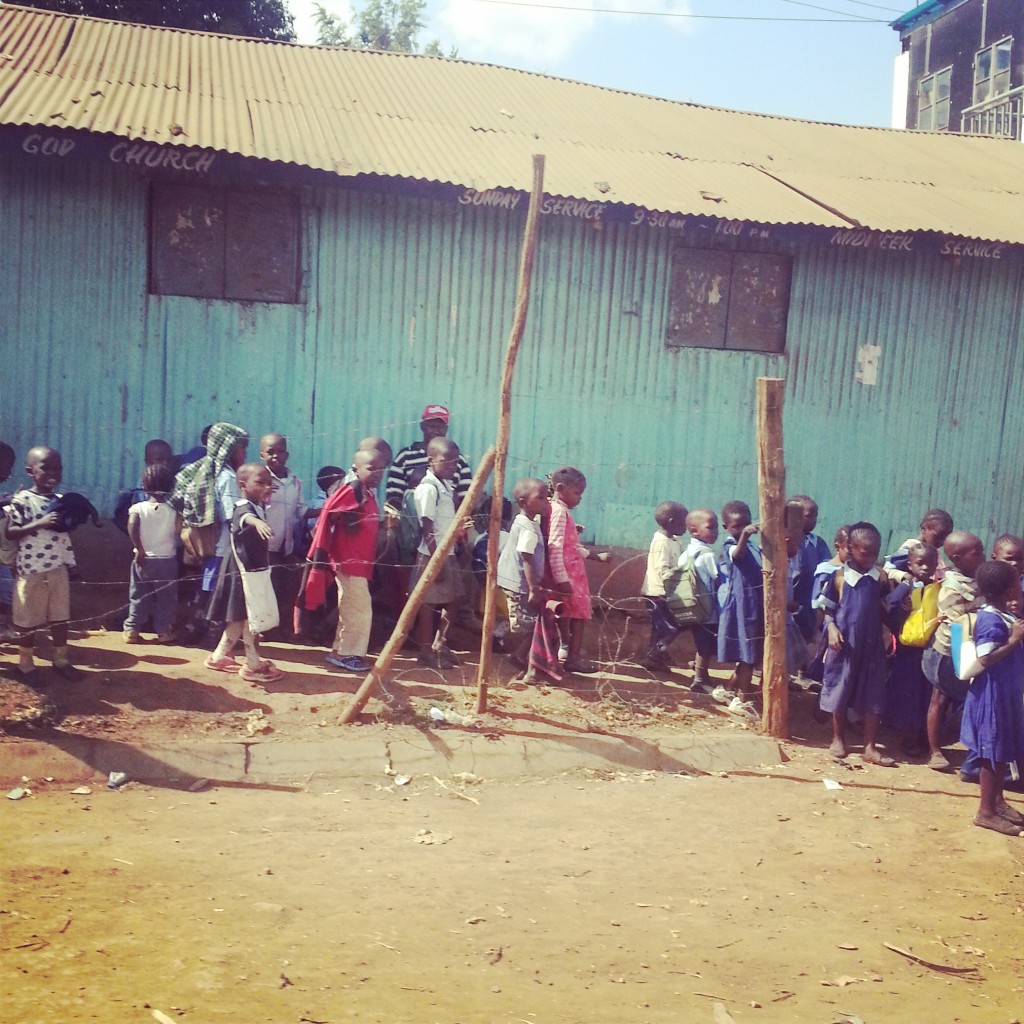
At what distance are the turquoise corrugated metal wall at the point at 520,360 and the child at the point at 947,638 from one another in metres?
2.92

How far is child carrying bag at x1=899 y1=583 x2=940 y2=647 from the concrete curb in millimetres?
1018

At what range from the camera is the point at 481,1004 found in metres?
3.27

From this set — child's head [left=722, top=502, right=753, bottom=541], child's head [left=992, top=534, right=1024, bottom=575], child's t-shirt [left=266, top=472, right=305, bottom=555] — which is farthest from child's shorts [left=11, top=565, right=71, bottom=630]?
child's head [left=992, top=534, right=1024, bottom=575]

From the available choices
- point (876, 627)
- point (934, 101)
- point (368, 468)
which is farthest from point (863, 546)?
point (934, 101)

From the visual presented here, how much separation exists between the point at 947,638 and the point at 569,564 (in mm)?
2291

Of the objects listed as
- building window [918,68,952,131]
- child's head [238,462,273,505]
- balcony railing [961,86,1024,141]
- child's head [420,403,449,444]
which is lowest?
child's head [238,462,273,505]

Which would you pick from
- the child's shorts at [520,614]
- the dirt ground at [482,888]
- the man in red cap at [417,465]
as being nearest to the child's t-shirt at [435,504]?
the man in red cap at [417,465]

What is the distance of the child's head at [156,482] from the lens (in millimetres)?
6730

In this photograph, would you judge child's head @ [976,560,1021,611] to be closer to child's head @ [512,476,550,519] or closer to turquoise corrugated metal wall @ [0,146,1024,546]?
child's head @ [512,476,550,519]

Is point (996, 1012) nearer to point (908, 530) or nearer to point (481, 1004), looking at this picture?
point (481, 1004)

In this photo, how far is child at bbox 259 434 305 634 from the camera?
707 cm

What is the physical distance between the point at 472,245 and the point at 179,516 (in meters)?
3.09

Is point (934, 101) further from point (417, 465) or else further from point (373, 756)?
point (373, 756)

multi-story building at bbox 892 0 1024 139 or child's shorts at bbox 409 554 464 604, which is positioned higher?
multi-story building at bbox 892 0 1024 139
